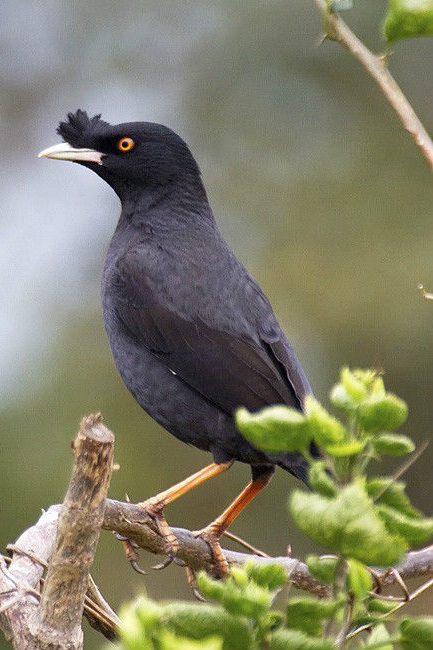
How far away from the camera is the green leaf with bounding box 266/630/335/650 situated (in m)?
1.22

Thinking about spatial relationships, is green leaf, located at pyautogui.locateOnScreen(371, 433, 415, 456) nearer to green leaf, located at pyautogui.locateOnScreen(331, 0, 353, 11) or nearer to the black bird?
green leaf, located at pyautogui.locateOnScreen(331, 0, 353, 11)

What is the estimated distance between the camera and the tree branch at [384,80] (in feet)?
5.15

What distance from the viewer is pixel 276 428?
4.17 feet

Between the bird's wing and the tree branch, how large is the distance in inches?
106

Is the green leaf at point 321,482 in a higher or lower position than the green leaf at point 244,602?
higher

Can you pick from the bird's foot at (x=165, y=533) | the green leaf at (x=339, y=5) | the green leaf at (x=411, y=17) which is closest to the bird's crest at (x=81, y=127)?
the bird's foot at (x=165, y=533)

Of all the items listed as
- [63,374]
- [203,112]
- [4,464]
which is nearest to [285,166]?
[203,112]

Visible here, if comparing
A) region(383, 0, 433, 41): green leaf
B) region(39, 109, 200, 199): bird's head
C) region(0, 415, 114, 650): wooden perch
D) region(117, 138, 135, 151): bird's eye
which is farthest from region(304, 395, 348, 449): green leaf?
region(117, 138, 135, 151): bird's eye

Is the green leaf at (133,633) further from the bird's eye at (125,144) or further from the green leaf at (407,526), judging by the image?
the bird's eye at (125,144)

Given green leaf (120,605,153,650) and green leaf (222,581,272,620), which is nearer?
green leaf (120,605,153,650)

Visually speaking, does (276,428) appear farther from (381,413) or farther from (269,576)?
(269,576)

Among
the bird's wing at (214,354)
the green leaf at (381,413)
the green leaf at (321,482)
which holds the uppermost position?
the bird's wing at (214,354)

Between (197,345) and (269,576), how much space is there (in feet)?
10.2

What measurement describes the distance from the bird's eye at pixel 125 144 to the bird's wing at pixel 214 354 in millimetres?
958
